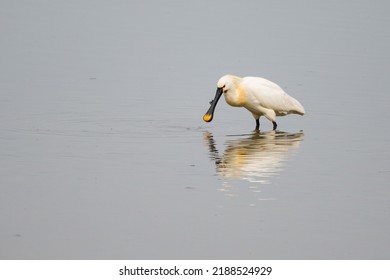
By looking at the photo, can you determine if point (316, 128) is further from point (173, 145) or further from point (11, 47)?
point (11, 47)

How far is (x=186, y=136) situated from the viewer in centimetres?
1581

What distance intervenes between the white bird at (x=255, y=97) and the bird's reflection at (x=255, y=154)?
0.47 m

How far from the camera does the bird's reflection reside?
13.4 metres

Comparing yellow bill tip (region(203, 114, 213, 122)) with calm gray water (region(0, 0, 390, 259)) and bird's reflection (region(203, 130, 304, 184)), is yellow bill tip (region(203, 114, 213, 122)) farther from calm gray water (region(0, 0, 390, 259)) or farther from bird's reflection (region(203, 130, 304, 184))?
bird's reflection (region(203, 130, 304, 184))

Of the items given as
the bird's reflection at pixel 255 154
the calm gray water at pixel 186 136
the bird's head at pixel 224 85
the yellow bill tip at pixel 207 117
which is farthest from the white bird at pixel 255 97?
the bird's reflection at pixel 255 154

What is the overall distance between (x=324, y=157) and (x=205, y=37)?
1042 centimetres

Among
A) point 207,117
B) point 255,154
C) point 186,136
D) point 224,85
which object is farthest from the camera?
point 224,85

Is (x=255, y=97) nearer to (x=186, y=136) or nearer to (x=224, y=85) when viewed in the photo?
(x=224, y=85)

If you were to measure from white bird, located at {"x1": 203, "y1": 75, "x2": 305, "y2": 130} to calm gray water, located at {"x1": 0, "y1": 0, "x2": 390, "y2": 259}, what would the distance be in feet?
0.89

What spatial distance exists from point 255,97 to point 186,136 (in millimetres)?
1888

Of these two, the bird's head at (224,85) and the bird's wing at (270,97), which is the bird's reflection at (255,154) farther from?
the bird's head at (224,85)

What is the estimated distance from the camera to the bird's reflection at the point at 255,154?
1337 centimetres

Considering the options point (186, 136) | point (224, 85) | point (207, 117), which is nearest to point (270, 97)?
point (224, 85)

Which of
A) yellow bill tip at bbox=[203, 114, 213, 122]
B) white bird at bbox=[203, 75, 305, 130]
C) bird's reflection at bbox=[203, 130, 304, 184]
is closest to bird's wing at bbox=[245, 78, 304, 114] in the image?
white bird at bbox=[203, 75, 305, 130]
